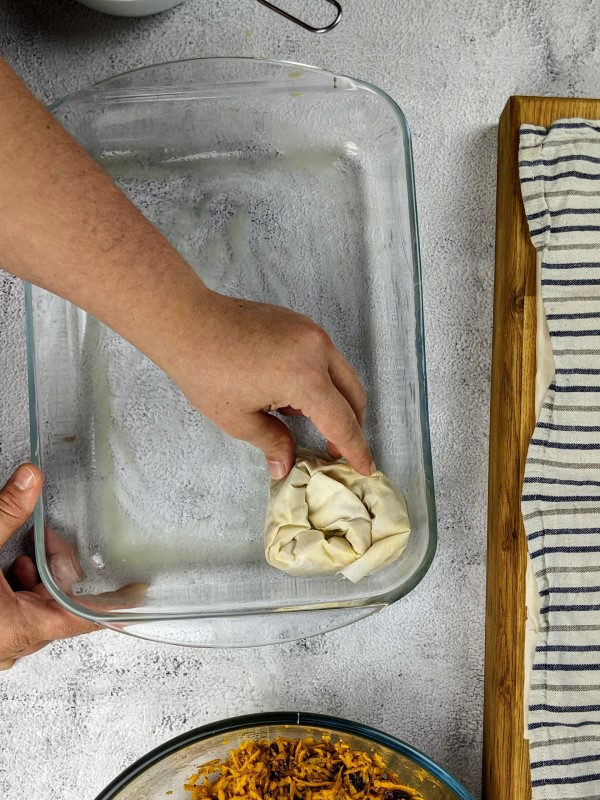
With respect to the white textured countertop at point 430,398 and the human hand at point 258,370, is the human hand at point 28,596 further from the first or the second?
the human hand at point 258,370

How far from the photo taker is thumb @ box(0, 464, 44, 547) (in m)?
A: 0.74

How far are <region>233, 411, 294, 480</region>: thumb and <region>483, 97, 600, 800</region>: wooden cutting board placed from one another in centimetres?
24

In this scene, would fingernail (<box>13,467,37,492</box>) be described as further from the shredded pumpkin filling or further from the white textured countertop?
the shredded pumpkin filling

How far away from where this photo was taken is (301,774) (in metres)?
0.77

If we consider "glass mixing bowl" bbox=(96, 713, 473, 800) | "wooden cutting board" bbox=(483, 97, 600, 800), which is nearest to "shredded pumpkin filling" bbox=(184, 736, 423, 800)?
"glass mixing bowl" bbox=(96, 713, 473, 800)

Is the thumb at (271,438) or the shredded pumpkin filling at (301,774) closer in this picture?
the thumb at (271,438)

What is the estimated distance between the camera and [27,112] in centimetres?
51

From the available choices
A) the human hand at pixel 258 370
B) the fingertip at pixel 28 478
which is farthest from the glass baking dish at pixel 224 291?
the human hand at pixel 258 370

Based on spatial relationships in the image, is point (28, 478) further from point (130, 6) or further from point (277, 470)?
point (130, 6)

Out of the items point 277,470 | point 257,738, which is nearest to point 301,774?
point 257,738

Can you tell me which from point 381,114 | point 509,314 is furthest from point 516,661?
point 381,114

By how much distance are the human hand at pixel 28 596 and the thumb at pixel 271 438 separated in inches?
9.2

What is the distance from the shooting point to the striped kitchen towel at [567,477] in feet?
2.47

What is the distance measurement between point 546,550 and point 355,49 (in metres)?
0.60
